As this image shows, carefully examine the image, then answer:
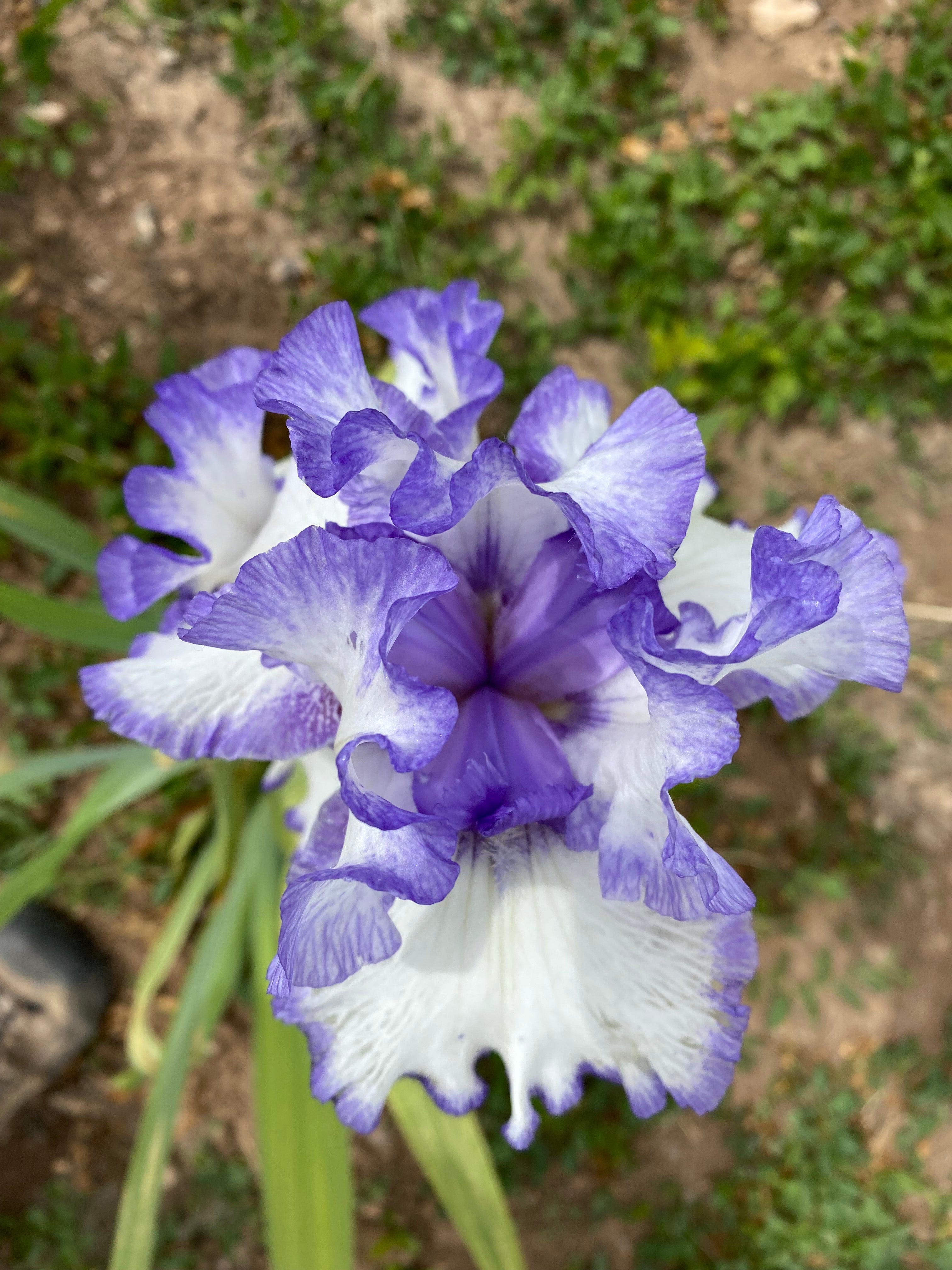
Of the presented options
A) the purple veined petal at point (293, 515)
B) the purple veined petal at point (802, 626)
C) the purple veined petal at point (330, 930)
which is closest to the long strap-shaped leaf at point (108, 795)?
the purple veined petal at point (293, 515)

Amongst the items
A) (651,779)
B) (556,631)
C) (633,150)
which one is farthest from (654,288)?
(651,779)

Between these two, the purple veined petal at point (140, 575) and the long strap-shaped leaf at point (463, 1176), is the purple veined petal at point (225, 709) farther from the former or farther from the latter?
the long strap-shaped leaf at point (463, 1176)

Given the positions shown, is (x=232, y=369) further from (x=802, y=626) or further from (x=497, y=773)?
(x=802, y=626)

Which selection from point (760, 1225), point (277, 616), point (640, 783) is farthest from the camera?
point (760, 1225)

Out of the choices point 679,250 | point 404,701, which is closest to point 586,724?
point 404,701

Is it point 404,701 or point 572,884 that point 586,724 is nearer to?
point 572,884

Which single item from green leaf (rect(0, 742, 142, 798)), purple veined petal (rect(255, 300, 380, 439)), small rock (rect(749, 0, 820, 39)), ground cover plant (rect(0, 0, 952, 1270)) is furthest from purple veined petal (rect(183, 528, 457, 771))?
small rock (rect(749, 0, 820, 39))

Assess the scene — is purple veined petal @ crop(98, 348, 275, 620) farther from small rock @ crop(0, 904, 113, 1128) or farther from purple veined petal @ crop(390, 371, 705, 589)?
small rock @ crop(0, 904, 113, 1128)
